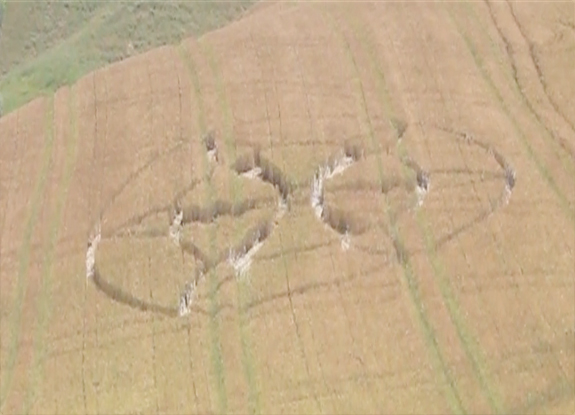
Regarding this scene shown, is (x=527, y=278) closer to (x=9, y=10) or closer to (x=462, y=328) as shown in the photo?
(x=462, y=328)

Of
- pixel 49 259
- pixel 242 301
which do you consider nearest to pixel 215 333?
pixel 242 301

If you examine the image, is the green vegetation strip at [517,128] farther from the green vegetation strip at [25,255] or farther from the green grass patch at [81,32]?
the green grass patch at [81,32]

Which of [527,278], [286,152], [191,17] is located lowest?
[191,17]

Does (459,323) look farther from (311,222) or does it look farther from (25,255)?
(25,255)

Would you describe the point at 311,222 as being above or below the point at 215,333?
below

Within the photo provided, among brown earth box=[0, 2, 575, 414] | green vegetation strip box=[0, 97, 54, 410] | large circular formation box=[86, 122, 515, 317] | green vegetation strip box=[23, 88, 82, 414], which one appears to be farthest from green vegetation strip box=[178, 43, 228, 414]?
green vegetation strip box=[0, 97, 54, 410]

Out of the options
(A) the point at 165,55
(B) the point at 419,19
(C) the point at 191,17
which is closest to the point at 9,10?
→ (C) the point at 191,17

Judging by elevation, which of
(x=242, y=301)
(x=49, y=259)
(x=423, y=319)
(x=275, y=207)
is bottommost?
(x=423, y=319)
